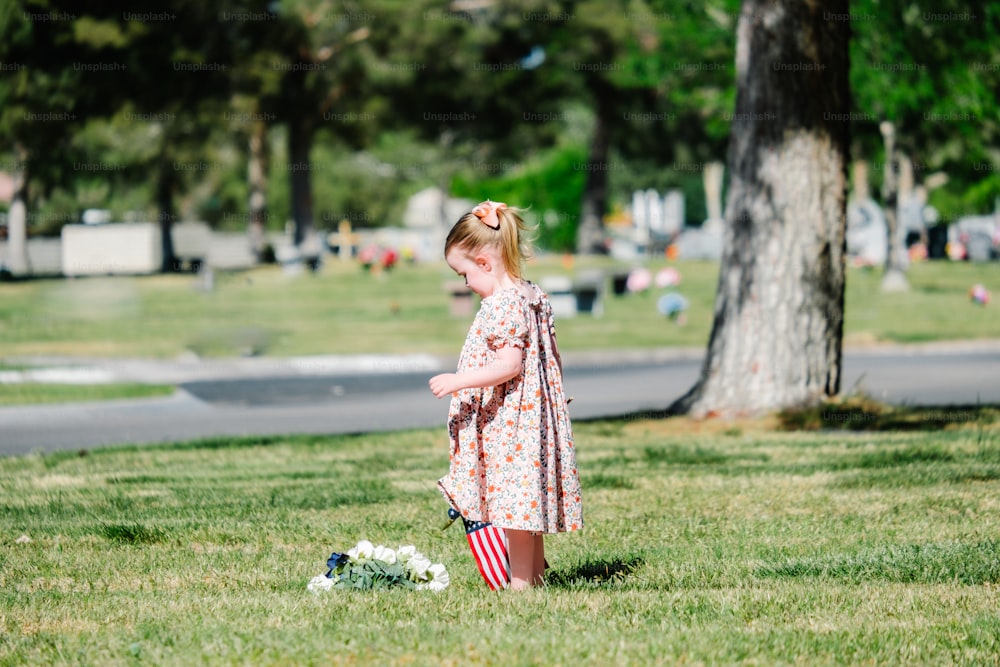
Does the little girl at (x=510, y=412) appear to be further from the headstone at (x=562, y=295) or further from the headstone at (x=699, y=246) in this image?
the headstone at (x=699, y=246)

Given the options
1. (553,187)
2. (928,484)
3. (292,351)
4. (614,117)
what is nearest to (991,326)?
(292,351)

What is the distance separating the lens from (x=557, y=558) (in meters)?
5.96

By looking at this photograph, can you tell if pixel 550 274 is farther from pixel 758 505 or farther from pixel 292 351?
pixel 758 505

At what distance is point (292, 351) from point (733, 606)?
15.7 meters

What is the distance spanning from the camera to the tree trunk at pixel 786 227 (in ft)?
35.4

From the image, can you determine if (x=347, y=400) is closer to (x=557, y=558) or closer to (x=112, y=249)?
(x=557, y=558)

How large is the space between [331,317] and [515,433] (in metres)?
21.4

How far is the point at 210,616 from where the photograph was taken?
4.68m

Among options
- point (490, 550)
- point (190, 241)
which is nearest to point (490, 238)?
point (490, 550)

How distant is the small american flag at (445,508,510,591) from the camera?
5.10m

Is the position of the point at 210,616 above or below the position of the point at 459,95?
below

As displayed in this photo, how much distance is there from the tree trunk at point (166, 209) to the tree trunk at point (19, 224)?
4.77 meters

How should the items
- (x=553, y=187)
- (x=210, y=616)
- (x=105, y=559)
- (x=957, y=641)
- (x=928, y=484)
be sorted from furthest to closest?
(x=553, y=187) < (x=928, y=484) < (x=105, y=559) < (x=210, y=616) < (x=957, y=641)

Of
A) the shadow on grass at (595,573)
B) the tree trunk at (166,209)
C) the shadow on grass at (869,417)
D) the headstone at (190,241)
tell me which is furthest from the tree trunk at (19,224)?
the shadow on grass at (595,573)
